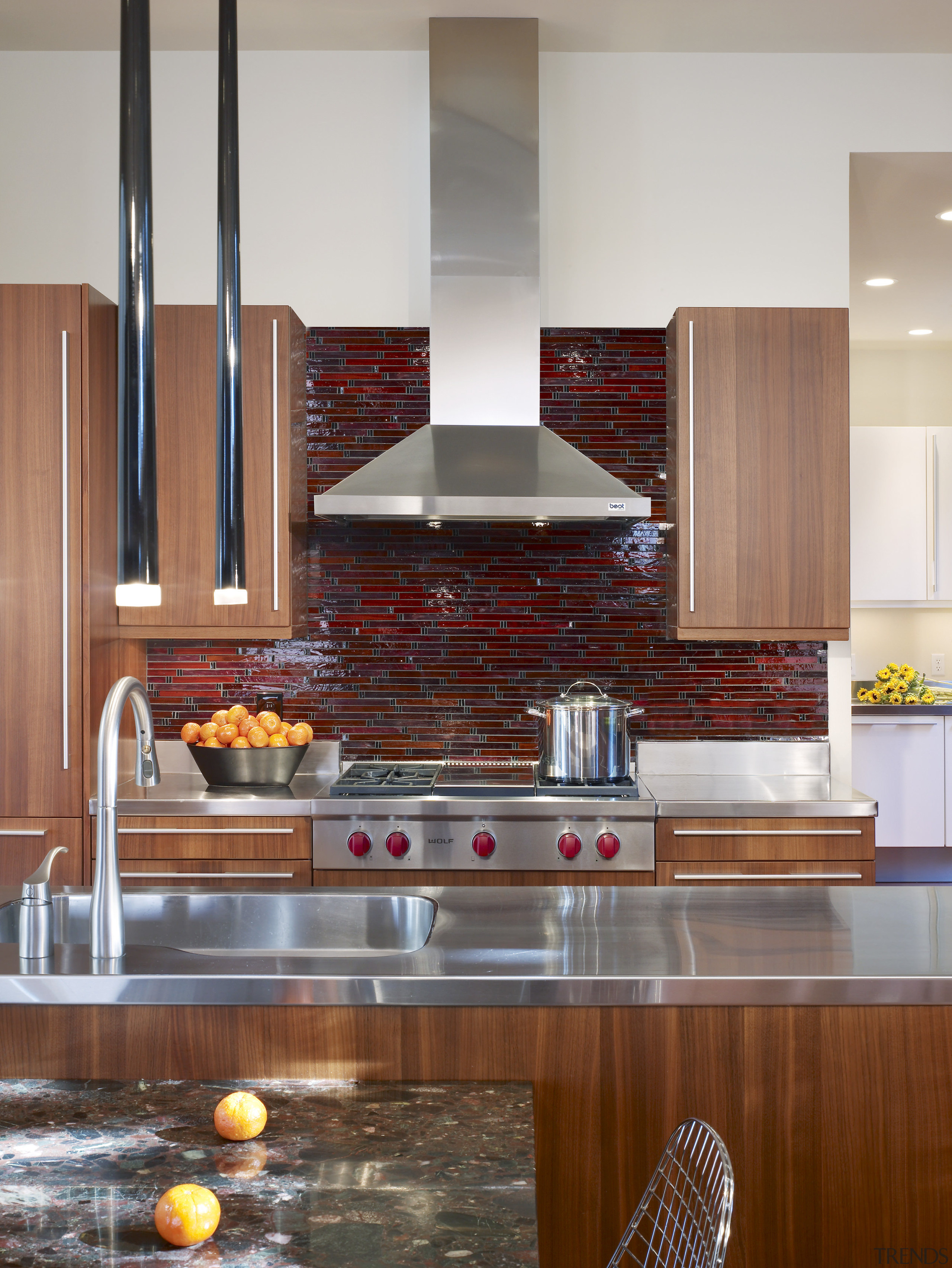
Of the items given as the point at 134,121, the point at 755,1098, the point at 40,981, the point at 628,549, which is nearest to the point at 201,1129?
the point at 40,981

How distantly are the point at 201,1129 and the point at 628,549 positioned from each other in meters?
2.50

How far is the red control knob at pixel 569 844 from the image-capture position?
275cm

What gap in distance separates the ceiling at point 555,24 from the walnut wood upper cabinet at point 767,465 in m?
0.94

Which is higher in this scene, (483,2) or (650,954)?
(483,2)

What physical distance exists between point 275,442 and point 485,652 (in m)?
0.96

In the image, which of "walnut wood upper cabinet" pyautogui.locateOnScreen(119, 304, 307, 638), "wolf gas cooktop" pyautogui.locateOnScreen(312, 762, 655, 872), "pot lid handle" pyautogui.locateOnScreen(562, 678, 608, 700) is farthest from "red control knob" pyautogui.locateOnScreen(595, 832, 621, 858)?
"walnut wood upper cabinet" pyautogui.locateOnScreen(119, 304, 307, 638)

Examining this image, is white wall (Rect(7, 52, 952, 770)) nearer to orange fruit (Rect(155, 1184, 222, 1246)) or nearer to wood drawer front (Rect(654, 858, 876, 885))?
wood drawer front (Rect(654, 858, 876, 885))

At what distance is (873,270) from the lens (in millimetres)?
4633

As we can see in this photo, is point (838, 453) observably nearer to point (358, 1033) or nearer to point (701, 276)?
point (701, 276)

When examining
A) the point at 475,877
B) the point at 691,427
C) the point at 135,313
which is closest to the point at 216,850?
the point at 475,877

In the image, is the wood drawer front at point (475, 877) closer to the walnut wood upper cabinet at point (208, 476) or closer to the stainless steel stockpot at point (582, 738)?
the stainless steel stockpot at point (582, 738)

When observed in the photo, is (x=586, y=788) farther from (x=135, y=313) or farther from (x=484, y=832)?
(x=135, y=313)

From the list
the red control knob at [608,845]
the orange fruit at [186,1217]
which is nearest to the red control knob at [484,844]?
the red control knob at [608,845]

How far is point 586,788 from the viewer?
A: 288cm
